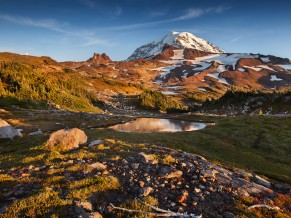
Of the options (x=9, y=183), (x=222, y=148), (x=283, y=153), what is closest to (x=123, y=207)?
(x=9, y=183)

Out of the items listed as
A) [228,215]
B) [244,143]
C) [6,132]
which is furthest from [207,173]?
[244,143]

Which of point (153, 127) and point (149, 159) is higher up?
point (149, 159)

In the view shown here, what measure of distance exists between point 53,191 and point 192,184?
26.2 feet

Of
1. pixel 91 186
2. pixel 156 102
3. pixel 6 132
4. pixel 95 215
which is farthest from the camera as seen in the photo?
pixel 156 102

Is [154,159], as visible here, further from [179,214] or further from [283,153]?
[283,153]

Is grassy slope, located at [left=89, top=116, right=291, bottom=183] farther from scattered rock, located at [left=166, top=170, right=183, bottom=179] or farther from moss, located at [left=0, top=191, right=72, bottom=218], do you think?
moss, located at [left=0, top=191, right=72, bottom=218]

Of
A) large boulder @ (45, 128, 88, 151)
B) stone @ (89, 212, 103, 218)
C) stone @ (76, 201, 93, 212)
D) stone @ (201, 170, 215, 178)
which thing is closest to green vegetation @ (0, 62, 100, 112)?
large boulder @ (45, 128, 88, 151)

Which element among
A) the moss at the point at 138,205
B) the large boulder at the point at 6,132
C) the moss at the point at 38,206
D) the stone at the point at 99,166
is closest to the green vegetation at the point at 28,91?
the large boulder at the point at 6,132

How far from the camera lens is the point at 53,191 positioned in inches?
508

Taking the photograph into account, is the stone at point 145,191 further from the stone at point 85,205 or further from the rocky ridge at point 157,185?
the stone at point 85,205

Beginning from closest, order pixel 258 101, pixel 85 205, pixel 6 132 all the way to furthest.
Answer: pixel 85 205 → pixel 6 132 → pixel 258 101

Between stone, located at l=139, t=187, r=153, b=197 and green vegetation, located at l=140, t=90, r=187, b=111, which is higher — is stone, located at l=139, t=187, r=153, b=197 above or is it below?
above

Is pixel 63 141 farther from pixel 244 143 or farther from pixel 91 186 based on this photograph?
pixel 244 143

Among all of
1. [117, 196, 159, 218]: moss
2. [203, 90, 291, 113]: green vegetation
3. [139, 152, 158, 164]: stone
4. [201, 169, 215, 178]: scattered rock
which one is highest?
[203, 90, 291, 113]: green vegetation
